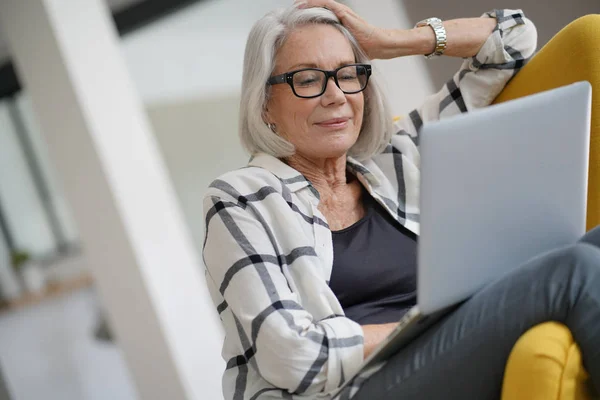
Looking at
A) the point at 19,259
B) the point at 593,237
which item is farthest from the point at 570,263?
the point at 19,259

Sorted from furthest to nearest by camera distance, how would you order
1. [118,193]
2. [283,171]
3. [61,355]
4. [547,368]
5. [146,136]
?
[61,355], [146,136], [118,193], [283,171], [547,368]

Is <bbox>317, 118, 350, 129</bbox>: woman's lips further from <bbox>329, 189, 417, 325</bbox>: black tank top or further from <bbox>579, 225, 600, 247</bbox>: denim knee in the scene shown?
<bbox>579, 225, 600, 247</bbox>: denim knee

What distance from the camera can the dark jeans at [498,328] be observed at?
0.96 metres

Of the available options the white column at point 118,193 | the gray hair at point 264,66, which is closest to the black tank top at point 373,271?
the gray hair at point 264,66

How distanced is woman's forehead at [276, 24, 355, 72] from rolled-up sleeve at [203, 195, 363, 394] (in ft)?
1.31

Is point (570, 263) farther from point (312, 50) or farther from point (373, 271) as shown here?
point (312, 50)

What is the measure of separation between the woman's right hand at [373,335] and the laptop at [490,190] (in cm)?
8

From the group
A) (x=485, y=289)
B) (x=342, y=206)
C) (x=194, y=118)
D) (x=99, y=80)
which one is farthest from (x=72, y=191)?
(x=485, y=289)

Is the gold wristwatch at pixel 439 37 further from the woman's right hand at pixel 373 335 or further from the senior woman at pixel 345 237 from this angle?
the woman's right hand at pixel 373 335

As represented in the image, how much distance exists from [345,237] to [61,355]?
385 centimetres

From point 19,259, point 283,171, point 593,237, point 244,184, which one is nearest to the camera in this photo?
point 593,237

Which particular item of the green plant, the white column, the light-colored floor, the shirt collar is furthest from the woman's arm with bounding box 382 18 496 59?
the green plant

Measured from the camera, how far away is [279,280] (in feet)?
4.00

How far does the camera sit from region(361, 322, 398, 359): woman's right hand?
1194 millimetres
